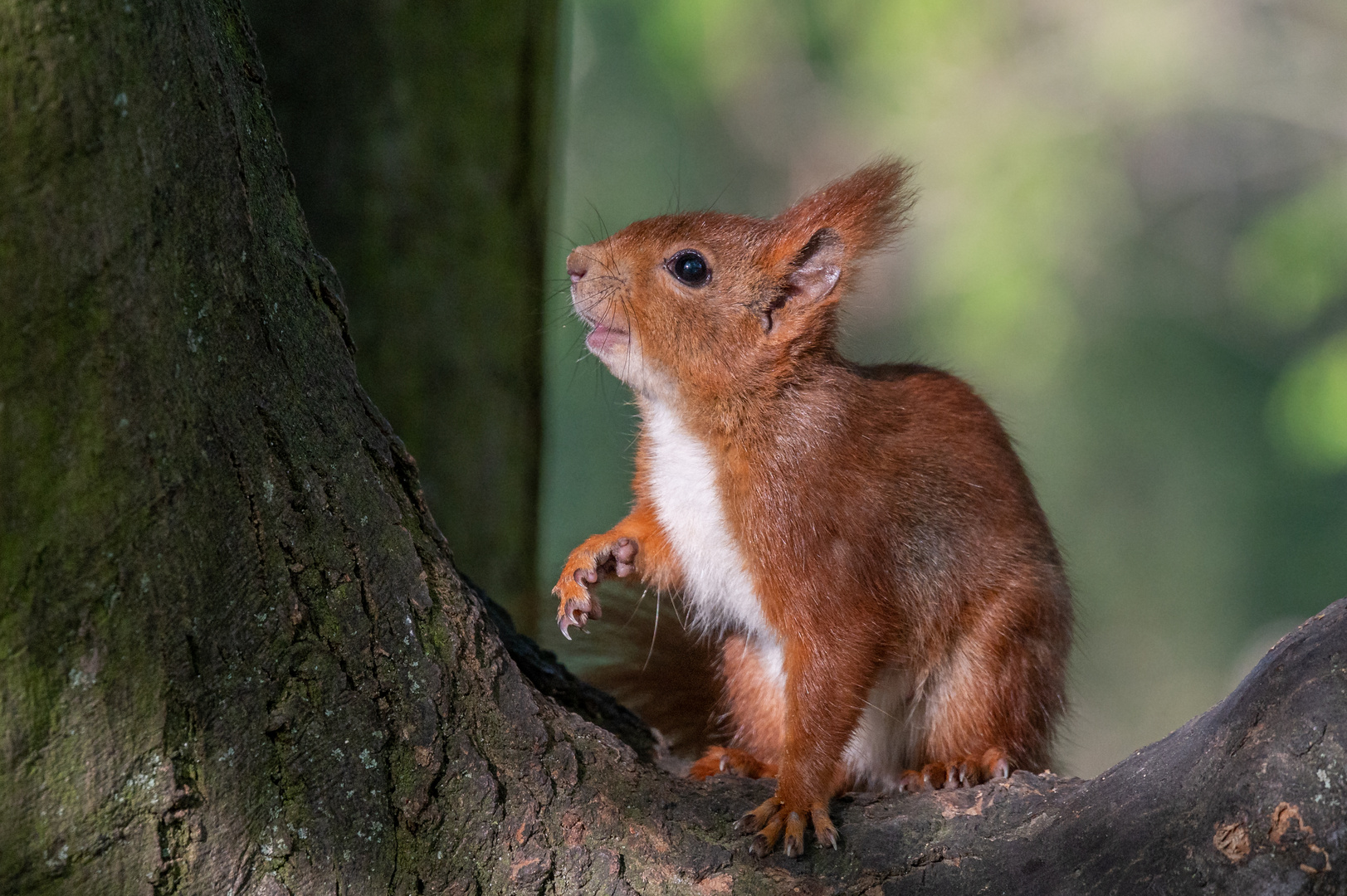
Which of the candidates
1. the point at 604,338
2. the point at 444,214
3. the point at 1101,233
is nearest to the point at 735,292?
the point at 604,338

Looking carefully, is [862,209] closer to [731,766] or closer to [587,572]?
[587,572]

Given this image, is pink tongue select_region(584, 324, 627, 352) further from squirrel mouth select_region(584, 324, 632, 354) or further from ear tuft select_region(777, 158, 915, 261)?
ear tuft select_region(777, 158, 915, 261)

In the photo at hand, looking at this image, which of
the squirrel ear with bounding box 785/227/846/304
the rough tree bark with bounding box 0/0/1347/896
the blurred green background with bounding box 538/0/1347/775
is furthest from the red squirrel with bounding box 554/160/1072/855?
the blurred green background with bounding box 538/0/1347/775

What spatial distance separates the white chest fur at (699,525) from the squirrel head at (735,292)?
0.33ft

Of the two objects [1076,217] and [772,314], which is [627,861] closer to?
[772,314]

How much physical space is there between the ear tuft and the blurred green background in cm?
318

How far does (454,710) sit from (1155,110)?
8651mm

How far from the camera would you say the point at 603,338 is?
2375 mm

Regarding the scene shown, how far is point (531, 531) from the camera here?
3.16 m

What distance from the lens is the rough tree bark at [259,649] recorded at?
1.12 meters

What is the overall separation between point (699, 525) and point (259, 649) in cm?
111

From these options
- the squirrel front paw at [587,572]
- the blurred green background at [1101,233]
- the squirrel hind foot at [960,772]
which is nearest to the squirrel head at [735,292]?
the squirrel front paw at [587,572]

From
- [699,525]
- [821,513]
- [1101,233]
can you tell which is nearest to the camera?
[821,513]

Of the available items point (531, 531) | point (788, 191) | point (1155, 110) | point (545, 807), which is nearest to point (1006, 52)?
point (1155, 110)
